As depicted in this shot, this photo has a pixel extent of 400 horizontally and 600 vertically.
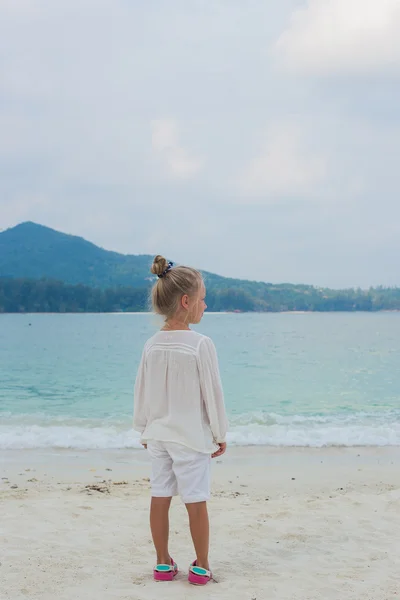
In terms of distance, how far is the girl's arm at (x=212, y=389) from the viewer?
10.3ft

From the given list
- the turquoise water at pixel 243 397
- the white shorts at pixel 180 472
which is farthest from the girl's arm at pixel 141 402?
the turquoise water at pixel 243 397

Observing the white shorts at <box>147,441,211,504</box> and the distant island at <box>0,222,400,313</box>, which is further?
the distant island at <box>0,222,400,313</box>

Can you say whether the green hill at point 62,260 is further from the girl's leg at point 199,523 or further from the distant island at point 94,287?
the girl's leg at point 199,523

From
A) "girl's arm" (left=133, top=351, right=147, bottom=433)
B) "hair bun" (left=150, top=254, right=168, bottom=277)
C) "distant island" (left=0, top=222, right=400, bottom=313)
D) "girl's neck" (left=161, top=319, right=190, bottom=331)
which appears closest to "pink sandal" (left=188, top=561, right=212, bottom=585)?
"girl's arm" (left=133, top=351, right=147, bottom=433)

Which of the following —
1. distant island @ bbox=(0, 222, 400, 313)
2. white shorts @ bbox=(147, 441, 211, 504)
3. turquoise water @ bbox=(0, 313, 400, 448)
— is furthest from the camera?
distant island @ bbox=(0, 222, 400, 313)

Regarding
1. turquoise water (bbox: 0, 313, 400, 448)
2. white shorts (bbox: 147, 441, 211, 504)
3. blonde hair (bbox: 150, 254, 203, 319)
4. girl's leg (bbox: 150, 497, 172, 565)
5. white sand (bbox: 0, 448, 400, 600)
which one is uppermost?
blonde hair (bbox: 150, 254, 203, 319)

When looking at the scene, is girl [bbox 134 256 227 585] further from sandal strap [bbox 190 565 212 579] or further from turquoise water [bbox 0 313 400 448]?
turquoise water [bbox 0 313 400 448]

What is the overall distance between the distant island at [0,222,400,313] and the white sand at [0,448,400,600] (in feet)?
208

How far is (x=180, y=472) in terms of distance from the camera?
3146 millimetres

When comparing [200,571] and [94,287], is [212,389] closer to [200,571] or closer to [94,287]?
[200,571]

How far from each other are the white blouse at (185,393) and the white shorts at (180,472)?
5 centimetres

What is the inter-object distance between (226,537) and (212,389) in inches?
57.3

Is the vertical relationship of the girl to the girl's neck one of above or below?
below

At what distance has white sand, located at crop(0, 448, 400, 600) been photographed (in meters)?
3.17
